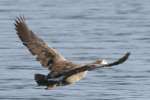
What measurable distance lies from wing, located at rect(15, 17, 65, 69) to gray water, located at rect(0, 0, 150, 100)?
271 cm

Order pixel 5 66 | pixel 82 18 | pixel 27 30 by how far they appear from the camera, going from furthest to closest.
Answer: pixel 82 18 < pixel 5 66 < pixel 27 30

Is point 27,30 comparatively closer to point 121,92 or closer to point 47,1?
point 121,92

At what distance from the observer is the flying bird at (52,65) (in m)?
10.2

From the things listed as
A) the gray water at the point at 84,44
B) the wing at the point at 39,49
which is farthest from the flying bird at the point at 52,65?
the gray water at the point at 84,44

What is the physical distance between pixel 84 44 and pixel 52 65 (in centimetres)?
827

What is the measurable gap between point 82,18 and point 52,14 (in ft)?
3.47

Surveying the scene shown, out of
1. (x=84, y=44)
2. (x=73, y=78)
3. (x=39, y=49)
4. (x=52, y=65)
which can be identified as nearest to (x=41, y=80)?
(x=73, y=78)

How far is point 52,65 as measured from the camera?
1129 centimetres

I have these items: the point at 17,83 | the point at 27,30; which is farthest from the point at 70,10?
the point at 27,30

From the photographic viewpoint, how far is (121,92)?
48.5 ft

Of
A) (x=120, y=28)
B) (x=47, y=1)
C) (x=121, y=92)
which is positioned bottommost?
(x=121, y=92)

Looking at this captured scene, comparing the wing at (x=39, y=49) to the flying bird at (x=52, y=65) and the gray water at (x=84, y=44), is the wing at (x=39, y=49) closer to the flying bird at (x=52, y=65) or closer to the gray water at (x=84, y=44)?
the flying bird at (x=52, y=65)

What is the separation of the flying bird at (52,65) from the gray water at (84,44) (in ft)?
9.01

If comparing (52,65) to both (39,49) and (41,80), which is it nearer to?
(39,49)
